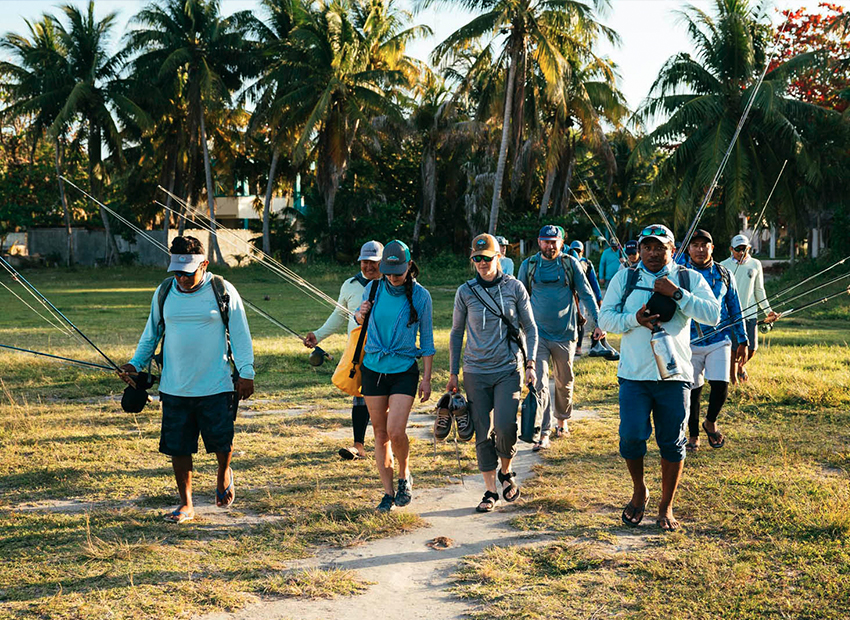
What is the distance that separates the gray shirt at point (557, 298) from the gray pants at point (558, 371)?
0.07 meters

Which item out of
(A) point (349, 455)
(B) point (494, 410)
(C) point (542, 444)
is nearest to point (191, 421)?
(A) point (349, 455)

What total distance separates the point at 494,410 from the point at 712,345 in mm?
2269

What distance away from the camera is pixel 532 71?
27016mm

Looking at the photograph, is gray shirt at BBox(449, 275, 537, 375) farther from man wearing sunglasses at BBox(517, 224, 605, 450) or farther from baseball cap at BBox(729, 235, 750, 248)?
baseball cap at BBox(729, 235, 750, 248)

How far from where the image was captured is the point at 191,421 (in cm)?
529

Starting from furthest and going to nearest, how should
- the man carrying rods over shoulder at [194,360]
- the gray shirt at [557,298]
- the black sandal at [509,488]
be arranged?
the gray shirt at [557,298], the black sandal at [509,488], the man carrying rods over shoulder at [194,360]

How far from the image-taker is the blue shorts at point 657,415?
193 inches

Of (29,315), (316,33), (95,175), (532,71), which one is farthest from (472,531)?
(95,175)

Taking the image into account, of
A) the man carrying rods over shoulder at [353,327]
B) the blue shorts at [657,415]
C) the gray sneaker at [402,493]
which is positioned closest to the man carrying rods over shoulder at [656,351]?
the blue shorts at [657,415]

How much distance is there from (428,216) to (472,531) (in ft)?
106

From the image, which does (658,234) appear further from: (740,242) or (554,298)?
(740,242)

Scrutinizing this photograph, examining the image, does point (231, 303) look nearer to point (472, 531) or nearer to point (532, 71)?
point (472, 531)

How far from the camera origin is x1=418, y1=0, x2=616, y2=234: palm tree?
2458cm

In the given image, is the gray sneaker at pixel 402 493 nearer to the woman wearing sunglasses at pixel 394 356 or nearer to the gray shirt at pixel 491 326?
the woman wearing sunglasses at pixel 394 356
